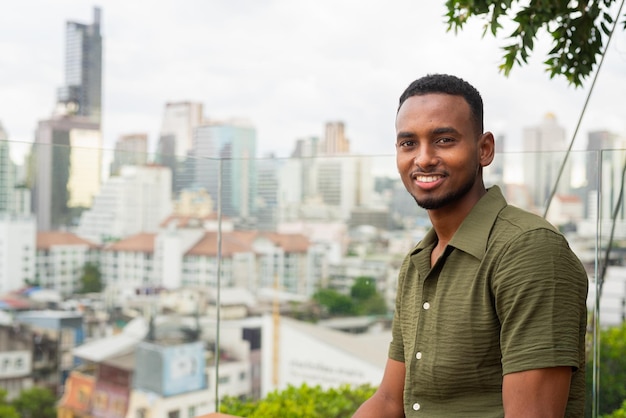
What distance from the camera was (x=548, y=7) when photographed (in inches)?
96.0

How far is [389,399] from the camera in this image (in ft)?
4.79

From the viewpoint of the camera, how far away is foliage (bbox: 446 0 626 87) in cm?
246

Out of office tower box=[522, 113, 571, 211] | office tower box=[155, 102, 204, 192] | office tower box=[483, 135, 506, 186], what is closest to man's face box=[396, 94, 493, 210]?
office tower box=[522, 113, 571, 211]

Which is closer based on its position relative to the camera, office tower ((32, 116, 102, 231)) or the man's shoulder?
the man's shoulder

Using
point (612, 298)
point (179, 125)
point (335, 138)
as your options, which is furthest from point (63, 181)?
point (179, 125)

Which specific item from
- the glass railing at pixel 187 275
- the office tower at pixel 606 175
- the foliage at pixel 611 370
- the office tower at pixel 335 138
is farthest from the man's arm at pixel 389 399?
the office tower at pixel 335 138

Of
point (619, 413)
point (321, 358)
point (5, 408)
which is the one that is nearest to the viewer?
point (619, 413)

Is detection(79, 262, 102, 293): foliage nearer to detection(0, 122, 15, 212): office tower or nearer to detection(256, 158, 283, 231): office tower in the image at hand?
detection(0, 122, 15, 212): office tower

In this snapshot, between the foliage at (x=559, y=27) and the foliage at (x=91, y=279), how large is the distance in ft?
6.79

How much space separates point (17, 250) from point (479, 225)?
112 inches

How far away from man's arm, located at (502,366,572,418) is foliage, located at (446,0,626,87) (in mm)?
1521

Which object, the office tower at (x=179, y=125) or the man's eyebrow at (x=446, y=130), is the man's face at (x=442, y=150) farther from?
the office tower at (x=179, y=125)

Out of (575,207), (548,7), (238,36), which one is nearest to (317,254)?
(575,207)

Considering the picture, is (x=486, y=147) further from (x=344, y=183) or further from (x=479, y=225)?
(x=344, y=183)
